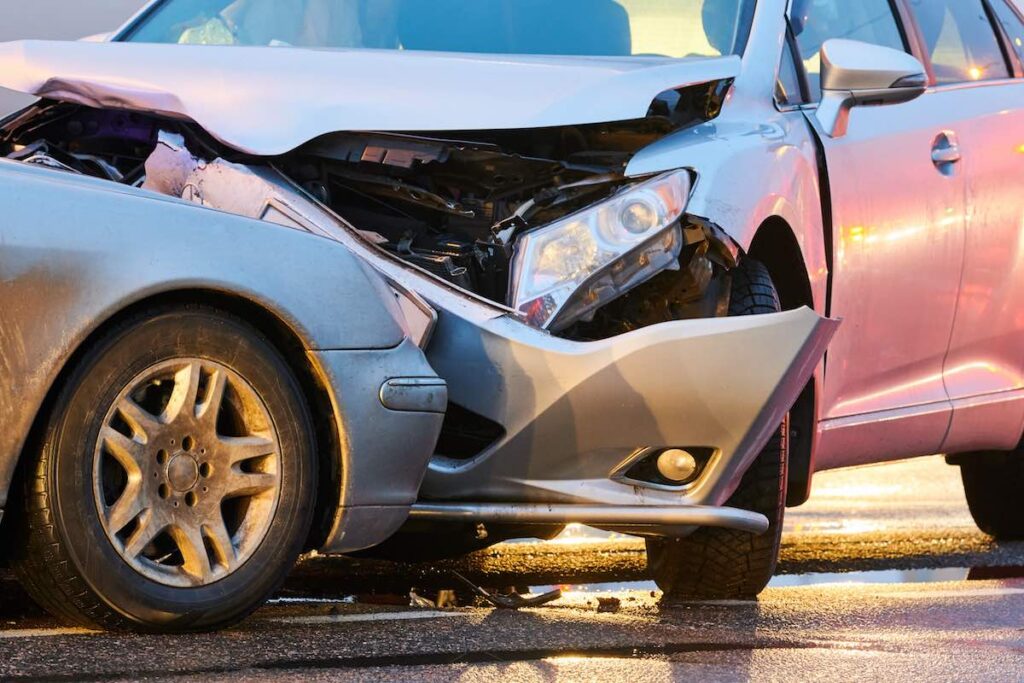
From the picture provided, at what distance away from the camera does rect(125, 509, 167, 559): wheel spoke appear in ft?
13.2

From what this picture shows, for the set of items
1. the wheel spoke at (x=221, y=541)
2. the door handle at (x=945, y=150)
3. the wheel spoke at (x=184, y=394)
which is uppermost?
the wheel spoke at (x=184, y=394)

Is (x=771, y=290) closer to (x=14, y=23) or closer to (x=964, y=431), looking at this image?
(x=964, y=431)

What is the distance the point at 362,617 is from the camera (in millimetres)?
4660

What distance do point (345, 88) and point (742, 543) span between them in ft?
5.51

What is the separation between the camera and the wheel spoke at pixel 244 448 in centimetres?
414

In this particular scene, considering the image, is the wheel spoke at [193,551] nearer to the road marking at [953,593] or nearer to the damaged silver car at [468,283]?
the damaged silver car at [468,283]

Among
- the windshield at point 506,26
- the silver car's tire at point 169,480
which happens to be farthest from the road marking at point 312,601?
the windshield at point 506,26

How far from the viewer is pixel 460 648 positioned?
419cm

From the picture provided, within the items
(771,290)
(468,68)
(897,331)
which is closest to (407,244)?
(468,68)

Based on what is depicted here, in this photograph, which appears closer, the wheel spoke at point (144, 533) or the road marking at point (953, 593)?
the wheel spoke at point (144, 533)

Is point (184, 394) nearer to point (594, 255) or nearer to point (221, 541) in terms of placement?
point (221, 541)

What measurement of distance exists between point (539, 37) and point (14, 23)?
500cm

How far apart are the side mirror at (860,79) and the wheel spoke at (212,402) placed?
2.34m

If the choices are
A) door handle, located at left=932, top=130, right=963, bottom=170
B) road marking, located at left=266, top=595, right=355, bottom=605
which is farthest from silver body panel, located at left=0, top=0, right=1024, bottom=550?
road marking, located at left=266, top=595, right=355, bottom=605
